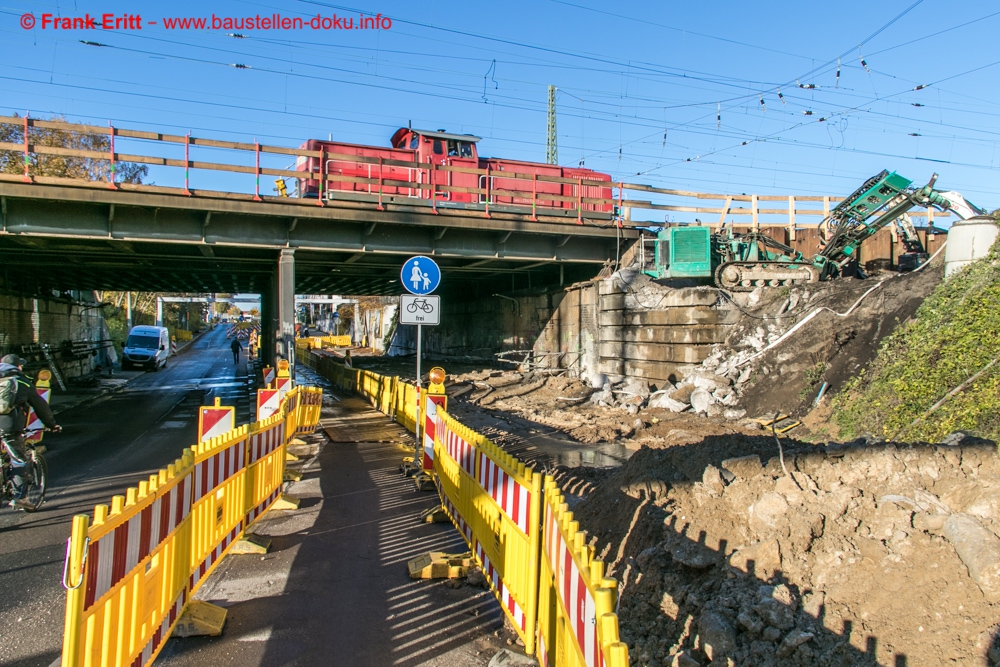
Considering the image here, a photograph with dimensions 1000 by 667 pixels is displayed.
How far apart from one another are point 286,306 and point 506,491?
15611 millimetres

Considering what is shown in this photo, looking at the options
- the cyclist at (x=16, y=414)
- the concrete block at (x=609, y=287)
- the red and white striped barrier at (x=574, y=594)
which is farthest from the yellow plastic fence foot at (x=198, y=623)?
the concrete block at (x=609, y=287)

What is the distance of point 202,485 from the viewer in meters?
4.49

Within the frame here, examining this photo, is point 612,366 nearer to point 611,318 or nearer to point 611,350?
point 611,350

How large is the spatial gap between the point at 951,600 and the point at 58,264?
81.4ft

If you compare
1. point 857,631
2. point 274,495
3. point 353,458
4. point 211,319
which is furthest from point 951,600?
point 211,319

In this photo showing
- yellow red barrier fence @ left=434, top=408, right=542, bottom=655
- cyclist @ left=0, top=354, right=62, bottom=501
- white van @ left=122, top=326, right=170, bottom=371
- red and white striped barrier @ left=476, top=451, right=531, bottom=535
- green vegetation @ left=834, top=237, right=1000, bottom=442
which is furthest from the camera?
white van @ left=122, top=326, right=170, bottom=371

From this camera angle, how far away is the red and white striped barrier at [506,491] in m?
3.85

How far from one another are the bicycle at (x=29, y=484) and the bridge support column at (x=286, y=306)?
33.7ft

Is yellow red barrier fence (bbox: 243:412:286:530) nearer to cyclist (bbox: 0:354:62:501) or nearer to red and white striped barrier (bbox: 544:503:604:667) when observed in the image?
cyclist (bbox: 0:354:62:501)

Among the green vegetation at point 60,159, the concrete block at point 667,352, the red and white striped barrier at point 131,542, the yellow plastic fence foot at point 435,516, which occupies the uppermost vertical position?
the green vegetation at point 60,159

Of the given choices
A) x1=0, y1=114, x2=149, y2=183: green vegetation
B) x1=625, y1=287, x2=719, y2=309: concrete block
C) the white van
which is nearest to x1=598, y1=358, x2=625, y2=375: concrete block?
x1=625, y1=287, x2=719, y2=309: concrete block

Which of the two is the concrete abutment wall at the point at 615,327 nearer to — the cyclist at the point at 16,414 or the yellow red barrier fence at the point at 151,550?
the yellow red barrier fence at the point at 151,550

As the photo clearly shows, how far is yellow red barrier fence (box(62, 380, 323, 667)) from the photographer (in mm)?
2514

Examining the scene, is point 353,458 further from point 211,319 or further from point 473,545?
point 211,319
